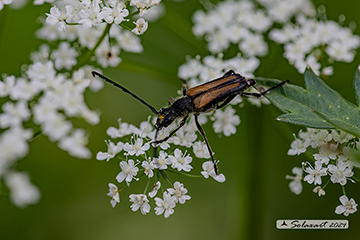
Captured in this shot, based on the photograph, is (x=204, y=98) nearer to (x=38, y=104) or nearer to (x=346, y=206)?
(x=346, y=206)

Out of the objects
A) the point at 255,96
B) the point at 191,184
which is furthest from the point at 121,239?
the point at 255,96

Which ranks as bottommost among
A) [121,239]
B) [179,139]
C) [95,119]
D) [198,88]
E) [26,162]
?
[121,239]

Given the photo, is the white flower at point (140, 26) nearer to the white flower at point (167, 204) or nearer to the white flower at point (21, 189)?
the white flower at point (167, 204)

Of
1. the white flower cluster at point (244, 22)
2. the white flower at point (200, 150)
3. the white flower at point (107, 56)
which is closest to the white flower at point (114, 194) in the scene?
the white flower at point (200, 150)

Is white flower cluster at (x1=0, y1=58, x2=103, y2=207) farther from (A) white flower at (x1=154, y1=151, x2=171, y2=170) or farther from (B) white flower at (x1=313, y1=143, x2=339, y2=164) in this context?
(B) white flower at (x1=313, y1=143, x2=339, y2=164)

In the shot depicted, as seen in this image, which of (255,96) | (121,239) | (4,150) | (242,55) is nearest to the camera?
(255,96)

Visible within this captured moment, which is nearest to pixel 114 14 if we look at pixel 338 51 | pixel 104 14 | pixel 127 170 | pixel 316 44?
pixel 104 14

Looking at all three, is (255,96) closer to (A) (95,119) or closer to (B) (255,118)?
(B) (255,118)
